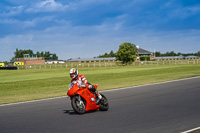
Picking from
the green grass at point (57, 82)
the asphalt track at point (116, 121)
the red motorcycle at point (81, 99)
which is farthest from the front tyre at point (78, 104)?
the green grass at point (57, 82)

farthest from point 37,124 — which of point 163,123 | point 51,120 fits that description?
point 163,123

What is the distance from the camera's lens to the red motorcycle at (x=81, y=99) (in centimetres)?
895

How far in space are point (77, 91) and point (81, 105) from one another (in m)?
0.59

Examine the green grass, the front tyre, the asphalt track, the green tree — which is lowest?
the green grass

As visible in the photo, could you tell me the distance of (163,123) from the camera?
7488 mm

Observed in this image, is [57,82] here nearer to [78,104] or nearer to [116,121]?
[78,104]

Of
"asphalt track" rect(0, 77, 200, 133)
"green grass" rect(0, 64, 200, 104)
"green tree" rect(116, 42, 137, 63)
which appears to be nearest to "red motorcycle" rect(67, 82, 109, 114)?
"asphalt track" rect(0, 77, 200, 133)

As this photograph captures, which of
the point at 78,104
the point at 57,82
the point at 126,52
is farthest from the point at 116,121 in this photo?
the point at 126,52

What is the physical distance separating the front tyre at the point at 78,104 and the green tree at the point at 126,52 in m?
98.0

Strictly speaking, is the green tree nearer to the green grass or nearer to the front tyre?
the green grass

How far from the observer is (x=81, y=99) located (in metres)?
9.28

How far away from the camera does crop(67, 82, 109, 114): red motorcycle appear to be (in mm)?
8953

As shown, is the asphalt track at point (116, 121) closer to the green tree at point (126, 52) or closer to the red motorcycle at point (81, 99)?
the red motorcycle at point (81, 99)

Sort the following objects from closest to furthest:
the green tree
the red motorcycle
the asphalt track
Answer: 1. the asphalt track
2. the red motorcycle
3. the green tree
